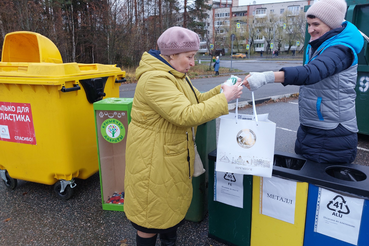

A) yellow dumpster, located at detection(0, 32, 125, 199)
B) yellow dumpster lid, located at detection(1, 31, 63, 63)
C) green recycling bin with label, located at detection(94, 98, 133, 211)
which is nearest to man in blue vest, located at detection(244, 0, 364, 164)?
green recycling bin with label, located at detection(94, 98, 133, 211)

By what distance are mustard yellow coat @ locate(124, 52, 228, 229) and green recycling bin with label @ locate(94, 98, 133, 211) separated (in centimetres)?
97

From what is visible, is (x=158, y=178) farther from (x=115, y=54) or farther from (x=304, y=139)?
(x=115, y=54)

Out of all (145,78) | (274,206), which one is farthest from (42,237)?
(274,206)

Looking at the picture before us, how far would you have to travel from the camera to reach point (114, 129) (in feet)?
9.28

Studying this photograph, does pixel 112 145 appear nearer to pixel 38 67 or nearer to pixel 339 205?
pixel 38 67

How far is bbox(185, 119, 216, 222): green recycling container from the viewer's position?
248cm

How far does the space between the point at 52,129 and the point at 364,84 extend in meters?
4.86

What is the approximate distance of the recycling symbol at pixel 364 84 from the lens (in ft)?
14.8

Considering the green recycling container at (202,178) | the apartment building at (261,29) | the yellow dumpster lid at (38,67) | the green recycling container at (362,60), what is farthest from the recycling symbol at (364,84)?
the apartment building at (261,29)

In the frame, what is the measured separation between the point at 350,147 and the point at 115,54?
2034 cm

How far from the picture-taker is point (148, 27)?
24.0 meters

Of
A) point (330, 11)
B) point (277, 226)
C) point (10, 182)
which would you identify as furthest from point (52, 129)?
Answer: point (330, 11)

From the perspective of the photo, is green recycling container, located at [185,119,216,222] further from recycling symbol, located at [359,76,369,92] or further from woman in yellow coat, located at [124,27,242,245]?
recycling symbol, located at [359,76,369,92]

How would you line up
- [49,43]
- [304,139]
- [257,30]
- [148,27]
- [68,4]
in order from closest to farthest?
1. [304,139]
2. [49,43]
3. [68,4]
4. [148,27]
5. [257,30]
